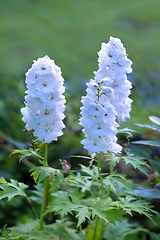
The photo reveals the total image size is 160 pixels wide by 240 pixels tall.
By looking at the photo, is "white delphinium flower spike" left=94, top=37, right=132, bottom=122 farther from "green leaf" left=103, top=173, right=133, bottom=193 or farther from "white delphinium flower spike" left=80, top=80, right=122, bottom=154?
"green leaf" left=103, top=173, right=133, bottom=193

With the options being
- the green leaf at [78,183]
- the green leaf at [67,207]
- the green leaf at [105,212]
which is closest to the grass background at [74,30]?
the green leaf at [78,183]

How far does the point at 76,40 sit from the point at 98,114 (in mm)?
5658

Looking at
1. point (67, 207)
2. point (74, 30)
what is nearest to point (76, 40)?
point (74, 30)

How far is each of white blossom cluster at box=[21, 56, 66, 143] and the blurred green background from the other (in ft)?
4.44

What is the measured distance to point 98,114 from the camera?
1.26 meters

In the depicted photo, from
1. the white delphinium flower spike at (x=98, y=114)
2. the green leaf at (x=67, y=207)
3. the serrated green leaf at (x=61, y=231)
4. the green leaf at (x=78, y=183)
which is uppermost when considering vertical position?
the white delphinium flower spike at (x=98, y=114)

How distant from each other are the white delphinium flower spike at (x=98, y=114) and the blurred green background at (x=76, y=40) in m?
1.48

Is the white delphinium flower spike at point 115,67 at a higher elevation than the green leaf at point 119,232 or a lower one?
higher

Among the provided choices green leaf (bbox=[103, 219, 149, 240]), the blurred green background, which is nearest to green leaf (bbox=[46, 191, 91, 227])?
green leaf (bbox=[103, 219, 149, 240])

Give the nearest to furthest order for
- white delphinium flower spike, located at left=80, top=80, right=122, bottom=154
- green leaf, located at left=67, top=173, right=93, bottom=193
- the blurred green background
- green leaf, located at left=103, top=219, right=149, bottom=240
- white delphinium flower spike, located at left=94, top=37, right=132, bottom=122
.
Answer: white delphinium flower spike, located at left=80, top=80, right=122, bottom=154 < white delphinium flower spike, located at left=94, top=37, right=132, bottom=122 < green leaf, located at left=67, top=173, right=93, bottom=193 < green leaf, located at left=103, top=219, right=149, bottom=240 < the blurred green background

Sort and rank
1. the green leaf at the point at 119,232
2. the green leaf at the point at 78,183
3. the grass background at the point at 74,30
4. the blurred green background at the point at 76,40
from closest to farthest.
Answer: the green leaf at the point at 78,183 → the green leaf at the point at 119,232 → the blurred green background at the point at 76,40 → the grass background at the point at 74,30

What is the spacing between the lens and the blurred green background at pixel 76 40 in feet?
11.5

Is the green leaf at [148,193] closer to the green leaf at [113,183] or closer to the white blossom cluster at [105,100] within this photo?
the green leaf at [113,183]

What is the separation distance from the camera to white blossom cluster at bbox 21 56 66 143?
1.35 metres
